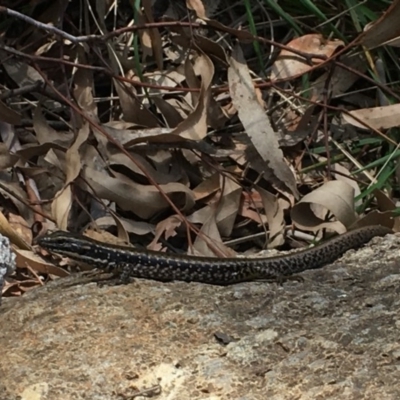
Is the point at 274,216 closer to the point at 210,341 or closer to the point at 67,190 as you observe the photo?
the point at 67,190

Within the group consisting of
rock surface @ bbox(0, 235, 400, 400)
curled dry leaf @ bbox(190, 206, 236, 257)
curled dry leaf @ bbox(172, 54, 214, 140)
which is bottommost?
curled dry leaf @ bbox(190, 206, 236, 257)

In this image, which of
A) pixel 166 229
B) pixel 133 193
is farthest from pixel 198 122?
pixel 166 229

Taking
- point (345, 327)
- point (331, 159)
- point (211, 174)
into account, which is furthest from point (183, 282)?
point (331, 159)

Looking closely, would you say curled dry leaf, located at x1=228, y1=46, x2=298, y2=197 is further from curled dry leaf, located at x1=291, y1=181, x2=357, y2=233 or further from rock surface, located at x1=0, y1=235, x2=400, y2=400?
rock surface, located at x1=0, y1=235, x2=400, y2=400

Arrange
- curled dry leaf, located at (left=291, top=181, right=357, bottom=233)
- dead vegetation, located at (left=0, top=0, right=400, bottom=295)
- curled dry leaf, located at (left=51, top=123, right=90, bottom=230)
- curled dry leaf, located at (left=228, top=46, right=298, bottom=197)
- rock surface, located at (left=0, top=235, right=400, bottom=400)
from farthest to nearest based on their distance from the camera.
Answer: curled dry leaf, located at (left=228, top=46, right=298, bottom=197) < dead vegetation, located at (left=0, top=0, right=400, bottom=295) < curled dry leaf, located at (left=51, top=123, right=90, bottom=230) < curled dry leaf, located at (left=291, top=181, right=357, bottom=233) < rock surface, located at (left=0, top=235, right=400, bottom=400)

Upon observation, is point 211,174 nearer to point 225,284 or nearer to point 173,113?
point 173,113

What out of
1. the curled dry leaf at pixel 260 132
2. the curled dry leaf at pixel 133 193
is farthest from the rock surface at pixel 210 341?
the curled dry leaf at pixel 260 132

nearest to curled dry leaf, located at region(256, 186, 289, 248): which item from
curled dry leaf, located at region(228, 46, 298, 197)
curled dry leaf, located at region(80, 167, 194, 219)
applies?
curled dry leaf, located at region(228, 46, 298, 197)
